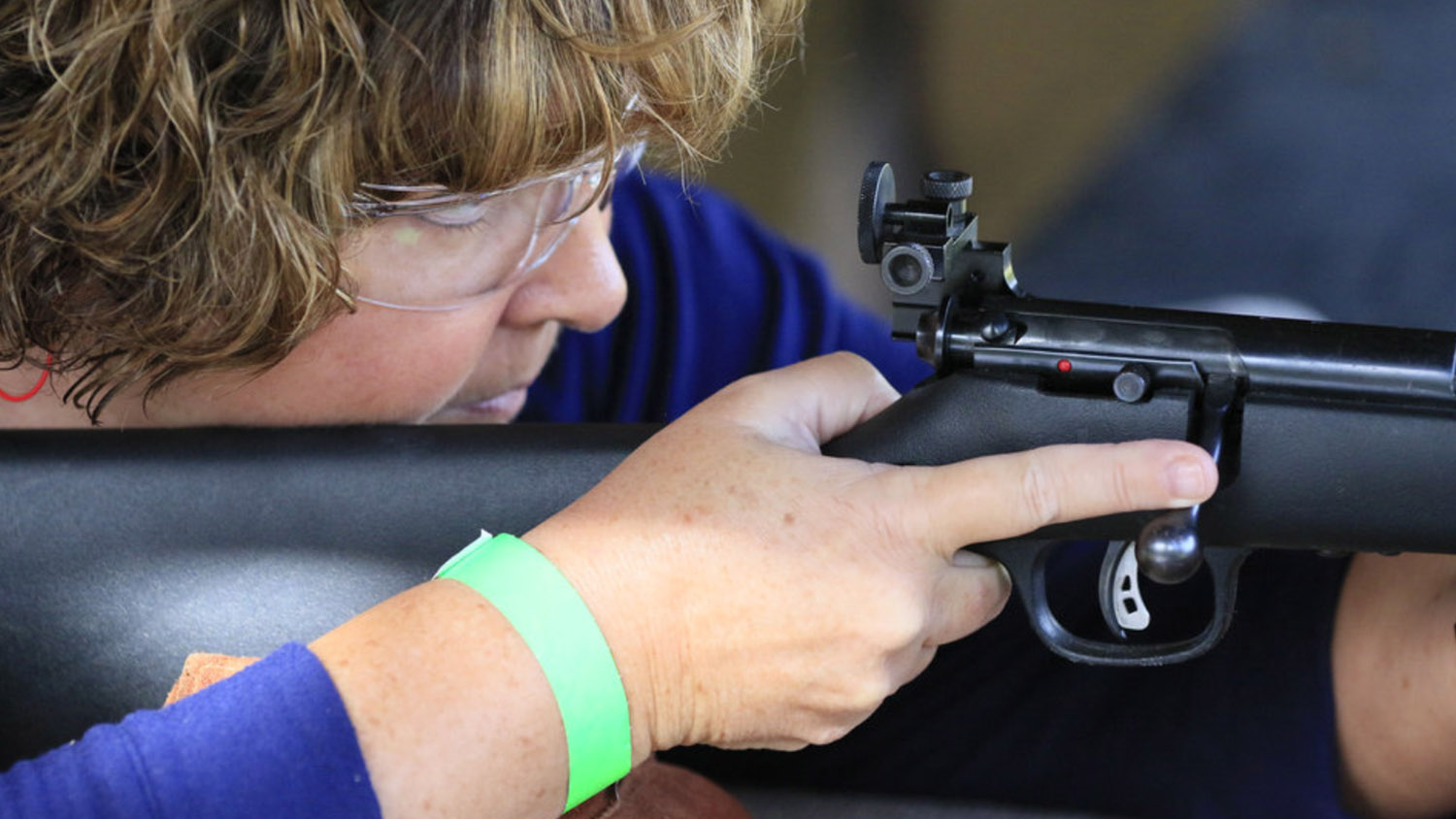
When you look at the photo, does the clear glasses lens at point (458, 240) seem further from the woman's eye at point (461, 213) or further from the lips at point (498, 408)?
the lips at point (498, 408)

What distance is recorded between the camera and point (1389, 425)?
0.82 metres

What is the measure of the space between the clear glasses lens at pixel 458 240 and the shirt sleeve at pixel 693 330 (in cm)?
42

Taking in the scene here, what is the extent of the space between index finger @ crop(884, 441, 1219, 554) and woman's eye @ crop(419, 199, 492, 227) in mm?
364

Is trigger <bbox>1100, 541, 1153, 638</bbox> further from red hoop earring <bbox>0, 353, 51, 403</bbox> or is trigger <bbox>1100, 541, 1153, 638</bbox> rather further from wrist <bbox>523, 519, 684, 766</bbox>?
red hoop earring <bbox>0, 353, 51, 403</bbox>

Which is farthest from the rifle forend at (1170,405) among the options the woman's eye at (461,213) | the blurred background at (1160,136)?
the blurred background at (1160,136)

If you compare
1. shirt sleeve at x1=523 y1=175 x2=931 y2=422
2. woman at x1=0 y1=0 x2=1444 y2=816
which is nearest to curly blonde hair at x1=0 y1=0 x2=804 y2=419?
woman at x1=0 y1=0 x2=1444 y2=816

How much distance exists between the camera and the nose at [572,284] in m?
1.13

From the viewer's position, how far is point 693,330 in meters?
1.54

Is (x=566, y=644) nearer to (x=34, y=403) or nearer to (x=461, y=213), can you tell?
(x=461, y=213)

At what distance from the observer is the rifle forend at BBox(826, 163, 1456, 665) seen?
0.83 meters

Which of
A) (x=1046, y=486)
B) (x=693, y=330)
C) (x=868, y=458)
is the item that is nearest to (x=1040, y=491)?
(x=1046, y=486)

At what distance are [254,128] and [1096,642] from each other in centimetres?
63

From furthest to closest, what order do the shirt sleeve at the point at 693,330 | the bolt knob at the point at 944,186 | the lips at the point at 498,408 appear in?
1. the shirt sleeve at the point at 693,330
2. the lips at the point at 498,408
3. the bolt knob at the point at 944,186

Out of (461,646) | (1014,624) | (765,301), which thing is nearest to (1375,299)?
(765,301)
